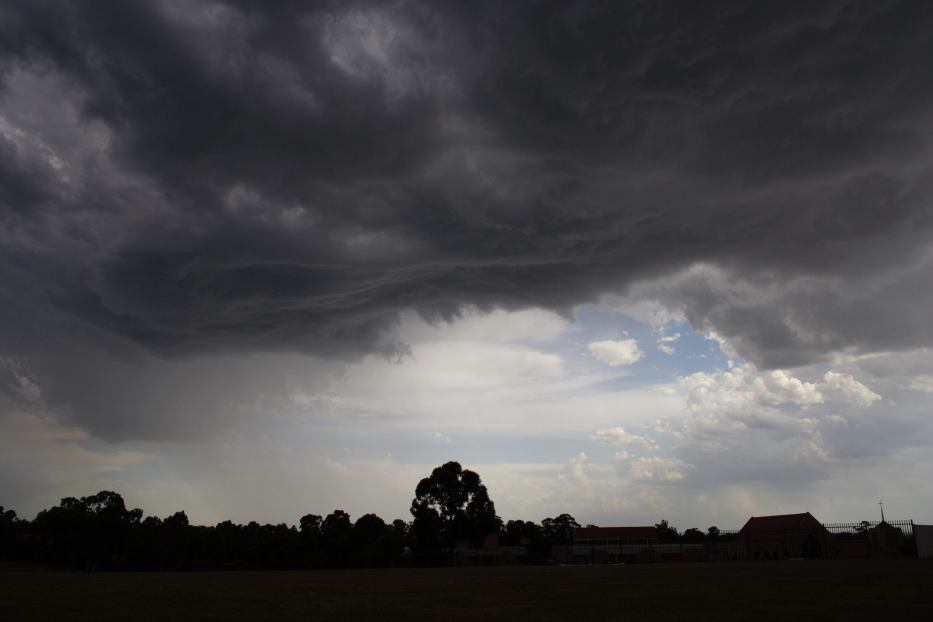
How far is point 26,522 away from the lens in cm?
12275

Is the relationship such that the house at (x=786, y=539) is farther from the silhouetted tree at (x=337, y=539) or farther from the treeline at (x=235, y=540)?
the silhouetted tree at (x=337, y=539)

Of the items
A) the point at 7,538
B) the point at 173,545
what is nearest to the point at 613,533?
the point at 173,545

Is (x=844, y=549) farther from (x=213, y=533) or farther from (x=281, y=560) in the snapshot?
(x=213, y=533)

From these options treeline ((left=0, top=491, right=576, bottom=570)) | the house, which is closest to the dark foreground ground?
the house

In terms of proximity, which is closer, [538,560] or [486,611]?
[486,611]

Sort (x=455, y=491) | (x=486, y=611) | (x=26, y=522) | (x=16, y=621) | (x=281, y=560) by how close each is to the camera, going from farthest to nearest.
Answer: (x=26, y=522)
(x=455, y=491)
(x=281, y=560)
(x=486, y=611)
(x=16, y=621)

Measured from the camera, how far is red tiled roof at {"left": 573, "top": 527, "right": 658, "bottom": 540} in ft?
443

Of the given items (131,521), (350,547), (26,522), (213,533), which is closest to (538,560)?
(350,547)

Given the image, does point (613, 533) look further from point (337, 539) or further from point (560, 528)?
point (337, 539)

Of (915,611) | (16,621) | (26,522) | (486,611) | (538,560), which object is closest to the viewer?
(915,611)

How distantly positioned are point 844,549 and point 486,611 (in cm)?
6723

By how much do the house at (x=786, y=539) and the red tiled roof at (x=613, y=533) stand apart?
28.0m

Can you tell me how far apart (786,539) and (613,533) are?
173 feet

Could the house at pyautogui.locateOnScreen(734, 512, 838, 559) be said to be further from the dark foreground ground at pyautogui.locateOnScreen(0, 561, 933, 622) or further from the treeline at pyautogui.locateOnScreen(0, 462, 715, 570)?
the dark foreground ground at pyautogui.locateOnScreen(0, 561, 933, 622)
